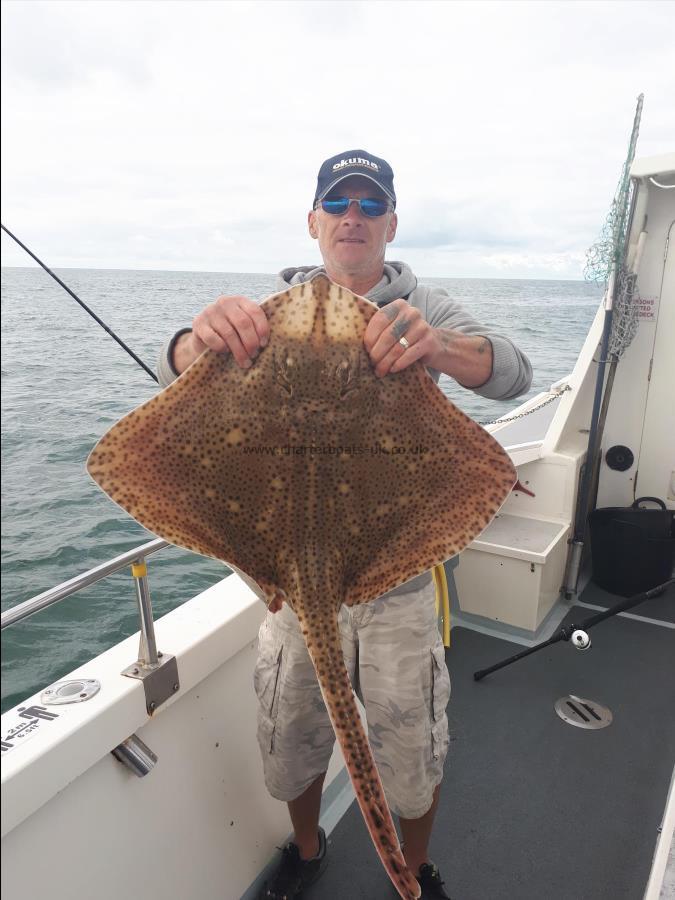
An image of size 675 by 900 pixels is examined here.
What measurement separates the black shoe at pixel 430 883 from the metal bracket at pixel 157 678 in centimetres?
130

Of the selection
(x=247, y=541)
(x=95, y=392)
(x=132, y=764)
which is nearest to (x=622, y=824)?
(x=132, y=764)

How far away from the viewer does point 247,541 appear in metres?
1.42

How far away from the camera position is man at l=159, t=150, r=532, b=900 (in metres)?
1.95

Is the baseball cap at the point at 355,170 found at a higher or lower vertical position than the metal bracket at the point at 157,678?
higher

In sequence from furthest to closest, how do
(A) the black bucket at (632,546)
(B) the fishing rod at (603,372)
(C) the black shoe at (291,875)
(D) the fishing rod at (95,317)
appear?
(A) the black bucket at (632,546) < (B) the fishing rod at (603,372) < (C) the black shoe at (291,875) < (D) the fishing rod at (95,317)

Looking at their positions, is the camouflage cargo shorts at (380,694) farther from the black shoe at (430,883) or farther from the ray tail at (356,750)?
Answer: the ray tail at (356,750)

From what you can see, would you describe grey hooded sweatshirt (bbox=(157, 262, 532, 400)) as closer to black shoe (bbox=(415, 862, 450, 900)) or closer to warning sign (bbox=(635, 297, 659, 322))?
black shoe (bbox=(415, 862, 450, 900))

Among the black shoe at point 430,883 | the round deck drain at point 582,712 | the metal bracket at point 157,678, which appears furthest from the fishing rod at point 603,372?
the metal bracket at point 157,678

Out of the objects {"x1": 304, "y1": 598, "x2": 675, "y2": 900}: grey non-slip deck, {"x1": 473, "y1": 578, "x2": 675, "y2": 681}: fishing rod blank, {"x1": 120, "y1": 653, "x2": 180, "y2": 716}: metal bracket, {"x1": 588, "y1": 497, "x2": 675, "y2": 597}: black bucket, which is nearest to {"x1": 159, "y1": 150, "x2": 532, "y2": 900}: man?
{"x1": 120, "y1": 653, "x2": 180, "y2": 716}: metal bracket

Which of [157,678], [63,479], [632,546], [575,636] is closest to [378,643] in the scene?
[157,678]

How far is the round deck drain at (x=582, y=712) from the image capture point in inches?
140

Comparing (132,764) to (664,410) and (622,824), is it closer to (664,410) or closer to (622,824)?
(622,824)

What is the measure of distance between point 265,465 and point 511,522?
12.7 feet

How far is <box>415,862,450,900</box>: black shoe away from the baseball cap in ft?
8.34
